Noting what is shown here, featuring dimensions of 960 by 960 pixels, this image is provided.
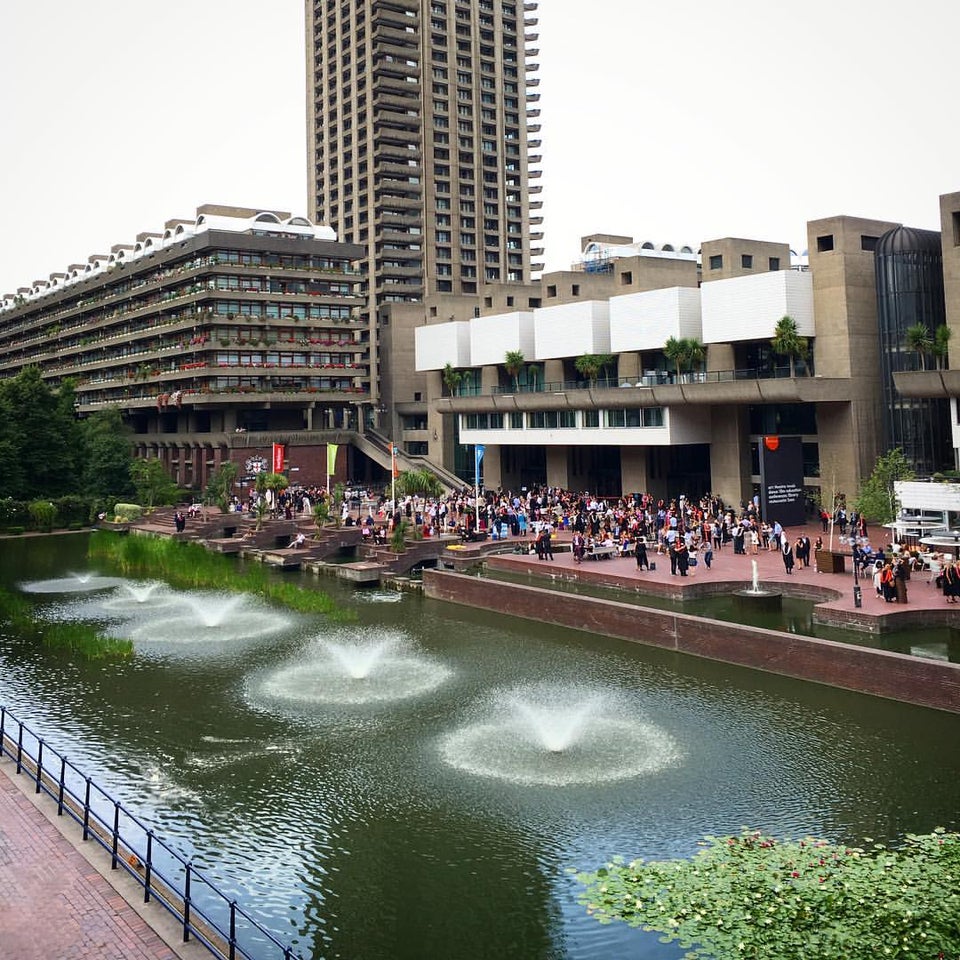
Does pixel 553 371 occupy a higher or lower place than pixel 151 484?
higher

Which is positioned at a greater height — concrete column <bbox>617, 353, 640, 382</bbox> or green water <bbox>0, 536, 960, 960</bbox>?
concrete column <bbox>617, 353, 640, 382</bbox>

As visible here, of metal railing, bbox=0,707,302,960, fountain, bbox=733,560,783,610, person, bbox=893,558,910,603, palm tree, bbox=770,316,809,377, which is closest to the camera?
metal railing, bbox=0,707,302,960

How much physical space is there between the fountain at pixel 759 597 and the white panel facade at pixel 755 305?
81.0ft

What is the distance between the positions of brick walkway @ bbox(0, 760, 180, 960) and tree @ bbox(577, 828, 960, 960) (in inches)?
259

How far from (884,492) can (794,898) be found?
34.8 metres

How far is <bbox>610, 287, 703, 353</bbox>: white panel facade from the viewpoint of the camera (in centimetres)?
6150

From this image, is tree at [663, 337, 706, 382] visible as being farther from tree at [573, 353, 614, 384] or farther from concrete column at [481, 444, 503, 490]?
concrete column at [481, 444, 503, 490]

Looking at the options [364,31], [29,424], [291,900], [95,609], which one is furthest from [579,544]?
[364,31]

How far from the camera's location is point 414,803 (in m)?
18.5

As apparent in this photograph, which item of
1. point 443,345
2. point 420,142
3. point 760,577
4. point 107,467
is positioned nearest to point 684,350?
point 760,577

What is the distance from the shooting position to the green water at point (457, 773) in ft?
48.6

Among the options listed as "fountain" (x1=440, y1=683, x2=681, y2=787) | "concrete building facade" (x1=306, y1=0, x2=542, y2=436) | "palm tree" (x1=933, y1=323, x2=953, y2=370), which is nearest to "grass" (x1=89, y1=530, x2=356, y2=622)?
"fountain" (x1=440, y1=683, x2=681, y2=787)

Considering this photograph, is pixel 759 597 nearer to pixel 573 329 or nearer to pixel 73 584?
pixel 73 584

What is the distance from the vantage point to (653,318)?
6297cm
